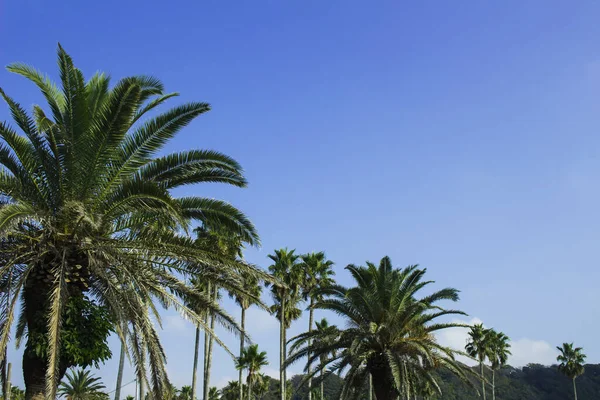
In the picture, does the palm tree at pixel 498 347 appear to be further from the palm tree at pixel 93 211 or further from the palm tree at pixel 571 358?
the palm tree at pixel 93 211

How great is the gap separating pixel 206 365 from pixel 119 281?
32.8 metres

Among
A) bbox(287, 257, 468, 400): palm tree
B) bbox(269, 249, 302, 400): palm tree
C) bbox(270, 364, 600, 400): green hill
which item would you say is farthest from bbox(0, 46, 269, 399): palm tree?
bbox(270, 364, 600, 400): green hill

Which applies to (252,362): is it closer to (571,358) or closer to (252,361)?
(252,361)

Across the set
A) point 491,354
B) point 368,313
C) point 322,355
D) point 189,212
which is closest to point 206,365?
point 322,355

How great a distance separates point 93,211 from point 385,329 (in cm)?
1913

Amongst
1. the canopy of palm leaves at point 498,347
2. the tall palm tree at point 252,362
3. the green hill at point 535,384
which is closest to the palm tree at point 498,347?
the canopy of palm leaves at point 498,347

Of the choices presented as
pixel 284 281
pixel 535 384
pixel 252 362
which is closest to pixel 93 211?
pixel 284 281

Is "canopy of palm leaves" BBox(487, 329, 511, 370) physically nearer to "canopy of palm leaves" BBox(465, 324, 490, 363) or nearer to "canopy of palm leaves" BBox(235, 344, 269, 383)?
"canopy of palm leaves" BBox(465, 324, 490, 363)

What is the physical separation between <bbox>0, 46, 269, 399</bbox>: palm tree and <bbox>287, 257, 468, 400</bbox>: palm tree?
52.4ft

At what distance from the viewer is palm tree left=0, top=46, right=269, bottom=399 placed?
14305 mm

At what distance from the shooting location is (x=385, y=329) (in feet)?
100

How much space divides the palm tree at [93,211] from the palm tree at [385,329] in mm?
15960

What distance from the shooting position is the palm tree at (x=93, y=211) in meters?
14.3

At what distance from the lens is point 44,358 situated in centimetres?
1426
